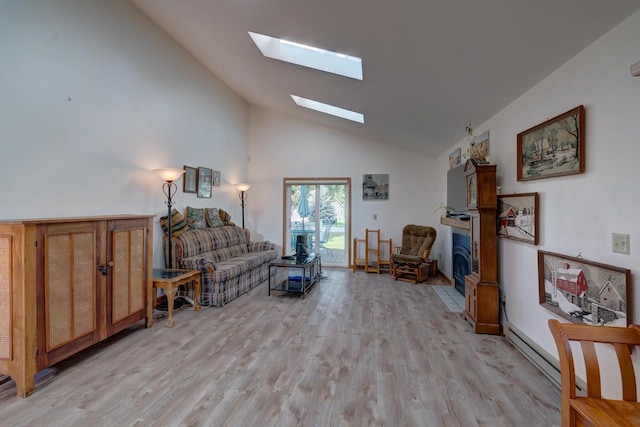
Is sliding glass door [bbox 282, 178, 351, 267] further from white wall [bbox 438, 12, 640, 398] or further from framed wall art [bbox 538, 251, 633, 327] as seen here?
framed wall art [bbox 538, 251, 633, 327]

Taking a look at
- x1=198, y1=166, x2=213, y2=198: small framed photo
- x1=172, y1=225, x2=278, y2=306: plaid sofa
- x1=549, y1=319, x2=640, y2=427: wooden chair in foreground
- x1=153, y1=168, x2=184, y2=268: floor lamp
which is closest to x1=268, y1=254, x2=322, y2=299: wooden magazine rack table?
x1=172, y1=225, x2=278, y2=306: plaid sofa

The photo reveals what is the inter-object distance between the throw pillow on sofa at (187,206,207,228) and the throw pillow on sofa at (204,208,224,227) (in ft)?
0.49

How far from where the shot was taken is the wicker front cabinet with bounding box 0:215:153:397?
77.7 inches

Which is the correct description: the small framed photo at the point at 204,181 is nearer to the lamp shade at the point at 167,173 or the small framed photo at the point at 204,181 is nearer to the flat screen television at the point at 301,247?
the lamp shade at the point at 167,173

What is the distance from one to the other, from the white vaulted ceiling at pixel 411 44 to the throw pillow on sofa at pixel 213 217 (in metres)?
2.42

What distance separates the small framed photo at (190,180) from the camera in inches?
179

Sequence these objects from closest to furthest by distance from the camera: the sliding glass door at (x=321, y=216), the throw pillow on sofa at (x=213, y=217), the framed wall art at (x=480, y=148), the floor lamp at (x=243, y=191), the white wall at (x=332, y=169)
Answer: the framed wall art at (x=480, y=148), the throw pillow on sofa at (x=213, y=217), the floor lamp at (x=243, y=191), the white wall at (x=332, y=169), the sliding glass door at (x=321, y=216)

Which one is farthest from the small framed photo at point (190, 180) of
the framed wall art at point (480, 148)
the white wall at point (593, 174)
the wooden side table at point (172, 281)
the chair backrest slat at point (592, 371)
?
the chair backrest slat at point (592, 371)

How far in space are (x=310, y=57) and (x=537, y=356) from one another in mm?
3747

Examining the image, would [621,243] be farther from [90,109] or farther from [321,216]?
[321,216]

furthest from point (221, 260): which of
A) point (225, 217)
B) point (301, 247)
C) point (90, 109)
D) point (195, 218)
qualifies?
point (90, 109)

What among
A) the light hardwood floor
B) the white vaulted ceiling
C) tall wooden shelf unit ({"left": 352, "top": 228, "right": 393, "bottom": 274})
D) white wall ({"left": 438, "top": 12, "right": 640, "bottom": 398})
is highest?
the white vaulted ceiling

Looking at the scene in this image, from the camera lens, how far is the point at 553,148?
2.19 meters

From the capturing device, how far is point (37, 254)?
2.04 meters
